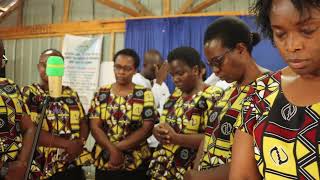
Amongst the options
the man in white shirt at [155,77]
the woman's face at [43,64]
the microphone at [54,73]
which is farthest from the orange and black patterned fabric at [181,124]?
the man in white shirt at [155,77]

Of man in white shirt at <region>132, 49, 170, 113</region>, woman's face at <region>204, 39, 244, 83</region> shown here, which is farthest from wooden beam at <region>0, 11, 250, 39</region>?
woman's face at <region>204, 39, 244, 83</region>

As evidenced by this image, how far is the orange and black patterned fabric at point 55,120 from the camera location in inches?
98.0

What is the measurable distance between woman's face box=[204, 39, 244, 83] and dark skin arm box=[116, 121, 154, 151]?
1162mm

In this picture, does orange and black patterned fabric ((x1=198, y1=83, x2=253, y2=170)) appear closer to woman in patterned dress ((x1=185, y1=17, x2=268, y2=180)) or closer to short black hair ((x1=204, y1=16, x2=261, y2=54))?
woman in patterned dress ((x1=185, y1=17, x2=268, y2=180))

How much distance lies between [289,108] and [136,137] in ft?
6.17

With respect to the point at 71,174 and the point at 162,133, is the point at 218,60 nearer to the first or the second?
the point at 162,133

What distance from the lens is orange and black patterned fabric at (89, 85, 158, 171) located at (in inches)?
104

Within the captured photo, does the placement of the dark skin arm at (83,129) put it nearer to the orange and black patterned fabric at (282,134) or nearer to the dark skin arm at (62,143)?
the dark skin arm at (62,143)

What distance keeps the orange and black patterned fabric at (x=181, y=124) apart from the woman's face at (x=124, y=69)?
443 millimetres

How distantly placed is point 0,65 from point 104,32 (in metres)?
4.63

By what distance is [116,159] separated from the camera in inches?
102

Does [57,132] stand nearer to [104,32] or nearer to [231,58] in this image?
[231,58]

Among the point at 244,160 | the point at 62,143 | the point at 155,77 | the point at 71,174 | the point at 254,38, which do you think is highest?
the point at 254,38

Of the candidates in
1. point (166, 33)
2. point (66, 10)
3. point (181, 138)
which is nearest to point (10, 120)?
point (181, 138)
